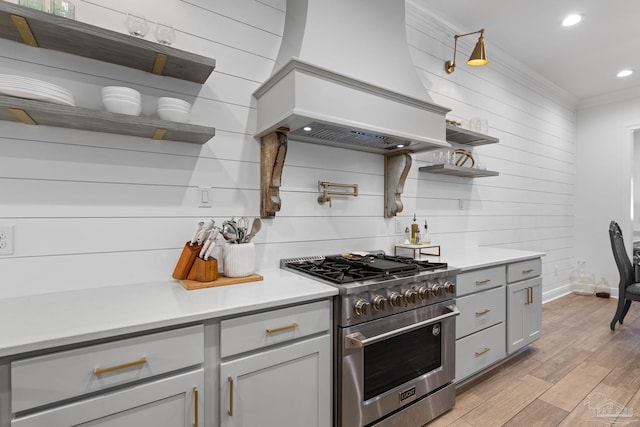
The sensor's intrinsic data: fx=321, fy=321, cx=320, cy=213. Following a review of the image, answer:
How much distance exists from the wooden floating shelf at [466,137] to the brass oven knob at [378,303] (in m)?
1.76

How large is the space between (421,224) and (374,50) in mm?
1546

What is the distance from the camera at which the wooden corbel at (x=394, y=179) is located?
253 cm

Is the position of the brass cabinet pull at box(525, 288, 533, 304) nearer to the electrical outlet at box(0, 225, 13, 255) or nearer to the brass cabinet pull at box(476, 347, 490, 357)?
the brass cabinet pull at box(476, 347, 490, 357)

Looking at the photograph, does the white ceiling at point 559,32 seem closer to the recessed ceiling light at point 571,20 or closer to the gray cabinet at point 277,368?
the recessed ceiling light at point 571,20

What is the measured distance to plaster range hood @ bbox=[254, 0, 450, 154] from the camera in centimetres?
172

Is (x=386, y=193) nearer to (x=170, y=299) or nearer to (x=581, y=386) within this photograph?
(x=170, y=299)

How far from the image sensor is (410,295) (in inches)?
70.9

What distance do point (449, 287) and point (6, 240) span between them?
7.52ft

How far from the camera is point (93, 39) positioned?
1.37m

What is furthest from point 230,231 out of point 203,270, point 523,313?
point 523,313

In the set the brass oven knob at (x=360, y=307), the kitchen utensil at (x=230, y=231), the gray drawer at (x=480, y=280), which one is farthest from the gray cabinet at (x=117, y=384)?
the gray drawer at (x=480, y=280)

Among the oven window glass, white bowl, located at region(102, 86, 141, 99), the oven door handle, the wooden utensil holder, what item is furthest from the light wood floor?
white bowl, located at region(102, 86, 141, 99)

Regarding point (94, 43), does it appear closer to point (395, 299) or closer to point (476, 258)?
point (395, 299)

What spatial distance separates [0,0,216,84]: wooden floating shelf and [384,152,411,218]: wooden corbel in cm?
152
